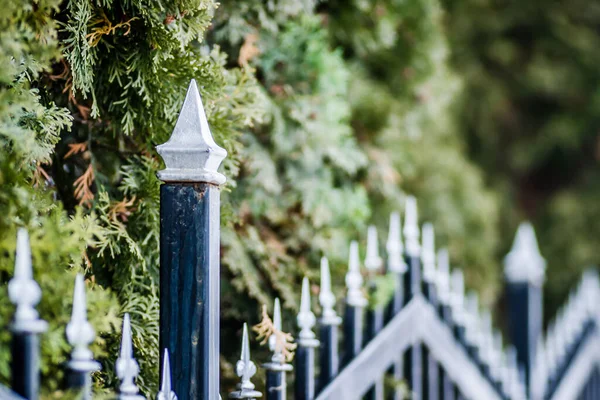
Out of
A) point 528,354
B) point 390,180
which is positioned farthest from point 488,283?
point 390,180

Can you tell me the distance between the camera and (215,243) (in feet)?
6.40

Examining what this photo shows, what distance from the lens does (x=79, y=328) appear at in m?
1.51

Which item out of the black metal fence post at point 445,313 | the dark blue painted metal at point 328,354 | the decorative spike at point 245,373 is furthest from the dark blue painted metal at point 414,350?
the decorative spike at point 245,373

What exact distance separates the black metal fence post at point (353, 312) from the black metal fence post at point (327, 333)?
0.51ft

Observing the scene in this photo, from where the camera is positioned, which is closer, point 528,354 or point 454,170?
point 528,354

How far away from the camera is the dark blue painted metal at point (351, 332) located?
8.86ft

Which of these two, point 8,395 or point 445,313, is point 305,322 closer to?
point 8,395

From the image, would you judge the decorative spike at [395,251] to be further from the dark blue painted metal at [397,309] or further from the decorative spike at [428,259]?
the decorative spike at [428,259]

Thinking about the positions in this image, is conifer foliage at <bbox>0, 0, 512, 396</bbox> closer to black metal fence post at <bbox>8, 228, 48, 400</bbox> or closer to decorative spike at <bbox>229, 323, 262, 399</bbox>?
black metal fence post at <bbox>8, 228, 48, 400</bbox>

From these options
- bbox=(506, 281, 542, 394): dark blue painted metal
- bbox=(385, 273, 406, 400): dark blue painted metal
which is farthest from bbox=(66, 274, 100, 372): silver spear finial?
bbox=(506, 281, 542, 394): dark blue painted metal

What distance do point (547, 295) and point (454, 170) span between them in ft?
10.9

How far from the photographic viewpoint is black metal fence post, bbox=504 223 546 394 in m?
4.41

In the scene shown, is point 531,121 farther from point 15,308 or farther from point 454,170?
point 15,308

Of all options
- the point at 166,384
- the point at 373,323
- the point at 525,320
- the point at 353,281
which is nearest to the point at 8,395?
the point at 166,384
